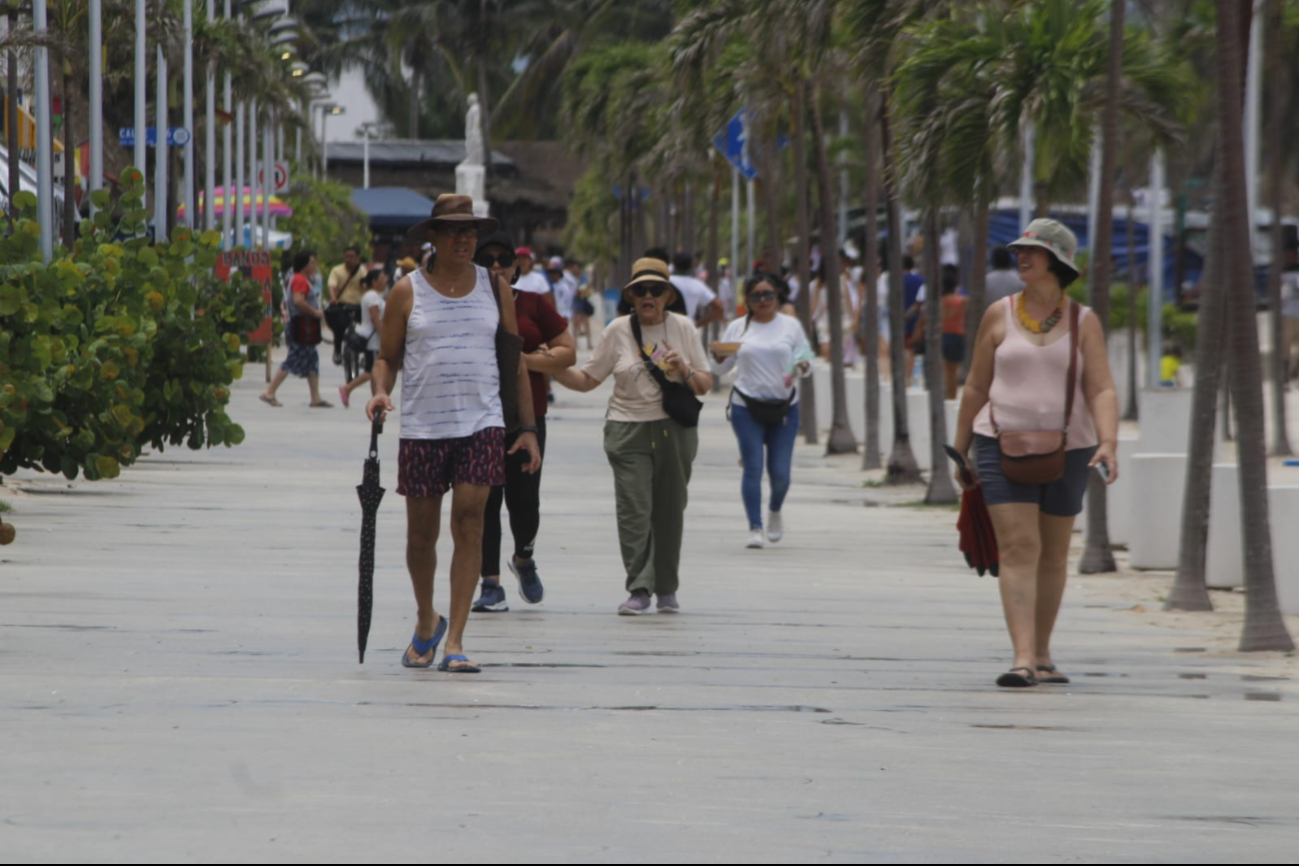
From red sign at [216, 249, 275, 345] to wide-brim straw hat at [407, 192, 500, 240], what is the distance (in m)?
22.2

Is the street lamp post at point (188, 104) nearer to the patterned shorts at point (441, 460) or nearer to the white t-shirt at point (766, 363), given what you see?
the white t-shirt at point (766, 363)

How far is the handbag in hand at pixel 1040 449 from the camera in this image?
350 inches

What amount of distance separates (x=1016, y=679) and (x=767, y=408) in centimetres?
602

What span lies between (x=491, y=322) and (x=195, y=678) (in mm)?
1735

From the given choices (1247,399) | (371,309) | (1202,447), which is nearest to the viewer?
(1247,399)

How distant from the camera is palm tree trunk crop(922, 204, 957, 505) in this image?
1862cm

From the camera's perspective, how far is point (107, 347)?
14.8 meters

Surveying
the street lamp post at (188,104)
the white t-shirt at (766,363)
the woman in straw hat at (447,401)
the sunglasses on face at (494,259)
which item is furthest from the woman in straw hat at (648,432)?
the street lamp post at (188,104)

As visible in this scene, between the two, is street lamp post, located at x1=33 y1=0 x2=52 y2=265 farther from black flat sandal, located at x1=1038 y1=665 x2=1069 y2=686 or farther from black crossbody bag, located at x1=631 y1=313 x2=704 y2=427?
black flat sandal, located at x1=1038 y1=665 x2=1069 y2=686

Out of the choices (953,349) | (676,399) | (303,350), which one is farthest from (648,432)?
(303,350)

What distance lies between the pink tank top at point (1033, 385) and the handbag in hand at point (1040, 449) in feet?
0.08

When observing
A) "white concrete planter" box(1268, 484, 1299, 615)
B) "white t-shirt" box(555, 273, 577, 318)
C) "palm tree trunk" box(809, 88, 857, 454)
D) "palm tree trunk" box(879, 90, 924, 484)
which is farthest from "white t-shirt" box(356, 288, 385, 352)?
"white t-shirt" box(555, 273, 577, 318)

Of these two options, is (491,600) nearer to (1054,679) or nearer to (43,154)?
(1054,679)

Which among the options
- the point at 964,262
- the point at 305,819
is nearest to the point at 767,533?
the point at 305,819
